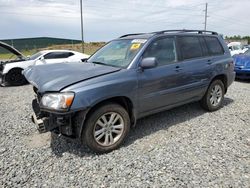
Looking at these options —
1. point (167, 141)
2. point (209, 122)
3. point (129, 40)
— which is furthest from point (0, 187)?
point (209, 122)

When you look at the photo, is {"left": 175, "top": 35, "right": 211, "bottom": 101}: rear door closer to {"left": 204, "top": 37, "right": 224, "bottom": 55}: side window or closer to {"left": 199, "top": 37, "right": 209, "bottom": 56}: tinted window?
{"left": 199, "top": 37, "right": 209, "bottom": 56}: tinted window

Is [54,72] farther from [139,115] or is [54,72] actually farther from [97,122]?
[139,115]

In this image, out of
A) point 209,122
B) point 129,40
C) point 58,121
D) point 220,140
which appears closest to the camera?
point 58,121

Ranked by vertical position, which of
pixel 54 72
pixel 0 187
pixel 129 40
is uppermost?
pixel 129 40

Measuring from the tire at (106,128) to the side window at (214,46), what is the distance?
2.72 meters

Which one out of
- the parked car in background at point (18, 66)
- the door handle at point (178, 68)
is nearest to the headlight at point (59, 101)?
the door handle at point (178, 68)

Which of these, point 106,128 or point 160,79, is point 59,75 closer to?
point 106,128

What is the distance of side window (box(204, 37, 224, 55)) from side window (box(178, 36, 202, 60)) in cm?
37

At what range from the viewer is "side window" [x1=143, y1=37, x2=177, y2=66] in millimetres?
3767

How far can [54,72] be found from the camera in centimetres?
347

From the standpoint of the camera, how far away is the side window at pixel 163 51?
3.77m

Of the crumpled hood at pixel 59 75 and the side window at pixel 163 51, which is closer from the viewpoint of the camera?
the crumpled hood at pixel 59 75

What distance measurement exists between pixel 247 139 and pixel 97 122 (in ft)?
8.41

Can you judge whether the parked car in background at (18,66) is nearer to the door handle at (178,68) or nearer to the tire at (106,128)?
the door handle at (178,68)
